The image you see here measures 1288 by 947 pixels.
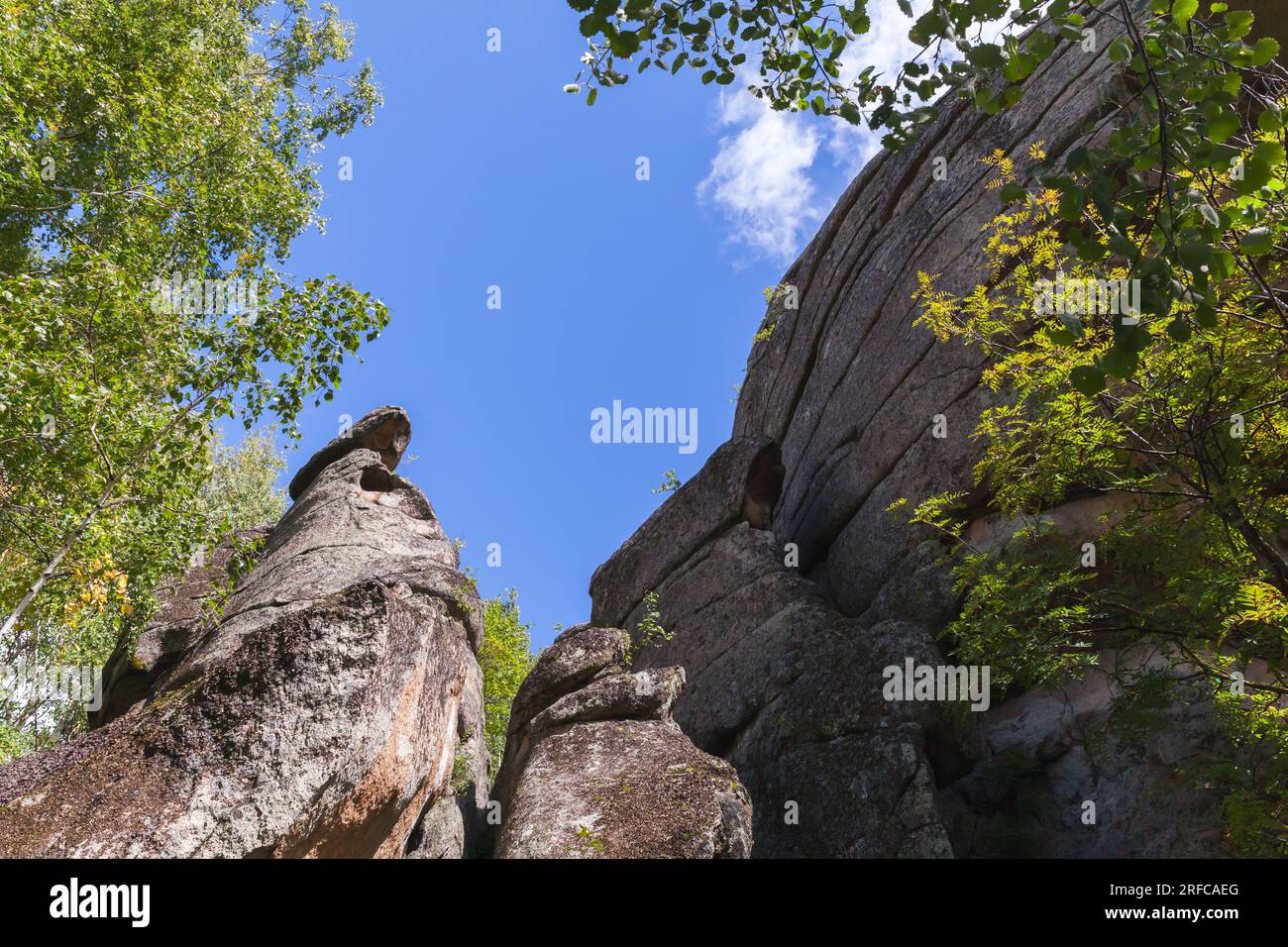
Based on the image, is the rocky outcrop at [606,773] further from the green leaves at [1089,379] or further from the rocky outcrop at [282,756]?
the green leaves at [1089,379]

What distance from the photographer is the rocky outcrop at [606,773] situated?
9758mm

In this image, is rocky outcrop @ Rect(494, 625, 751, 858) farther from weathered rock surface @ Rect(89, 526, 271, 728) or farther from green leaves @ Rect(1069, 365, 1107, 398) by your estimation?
green leaves @ Rect(1069, 365, 1107, 398)

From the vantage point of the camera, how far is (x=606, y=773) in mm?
11523

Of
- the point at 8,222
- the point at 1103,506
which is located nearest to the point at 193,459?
the point at 8,222

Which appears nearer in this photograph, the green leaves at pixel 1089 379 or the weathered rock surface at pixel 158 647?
the green leaves at pixel 1089 379

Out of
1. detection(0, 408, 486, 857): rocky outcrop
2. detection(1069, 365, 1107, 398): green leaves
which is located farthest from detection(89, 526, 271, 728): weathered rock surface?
detection(1069, 365, 1107, 398): green leaves

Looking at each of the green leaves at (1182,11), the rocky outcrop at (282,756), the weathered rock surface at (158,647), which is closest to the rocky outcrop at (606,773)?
the rocky outcrop at (282,756)

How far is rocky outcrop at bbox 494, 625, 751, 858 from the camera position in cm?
976

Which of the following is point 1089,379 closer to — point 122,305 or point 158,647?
point 122,305

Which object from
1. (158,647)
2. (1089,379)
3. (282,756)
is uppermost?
(1089,379)

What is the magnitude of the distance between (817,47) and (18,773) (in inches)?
495

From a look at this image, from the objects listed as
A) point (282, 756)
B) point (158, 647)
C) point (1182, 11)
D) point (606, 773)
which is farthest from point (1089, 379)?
point (158, 647)

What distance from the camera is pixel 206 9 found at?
22500 mm
